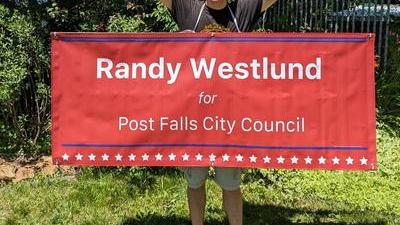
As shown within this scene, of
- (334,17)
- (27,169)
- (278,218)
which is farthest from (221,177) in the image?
(334,17)

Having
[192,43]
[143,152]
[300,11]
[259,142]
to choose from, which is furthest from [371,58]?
[300,11]

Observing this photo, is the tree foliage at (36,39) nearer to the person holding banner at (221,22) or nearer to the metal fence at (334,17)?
the metal fence at (334,17)

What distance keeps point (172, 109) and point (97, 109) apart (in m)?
0.49

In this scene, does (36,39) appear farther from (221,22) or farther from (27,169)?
(221,22)

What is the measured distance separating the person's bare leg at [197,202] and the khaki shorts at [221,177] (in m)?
0.04

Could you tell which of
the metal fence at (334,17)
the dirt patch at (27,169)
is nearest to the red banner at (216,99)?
the dirt patch at (27,169)

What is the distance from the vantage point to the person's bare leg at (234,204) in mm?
4047

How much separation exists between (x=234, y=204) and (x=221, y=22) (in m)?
1.21

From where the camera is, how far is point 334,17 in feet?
32.2

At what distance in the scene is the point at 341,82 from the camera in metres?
3.76

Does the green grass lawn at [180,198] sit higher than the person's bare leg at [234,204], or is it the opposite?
the person's bare leg at [234,204]

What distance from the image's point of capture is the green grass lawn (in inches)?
201

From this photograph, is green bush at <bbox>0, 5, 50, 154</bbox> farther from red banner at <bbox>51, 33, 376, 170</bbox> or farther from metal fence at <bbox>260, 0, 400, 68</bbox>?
metal fence at <bbox>260, 0, 400, 68</bbox>

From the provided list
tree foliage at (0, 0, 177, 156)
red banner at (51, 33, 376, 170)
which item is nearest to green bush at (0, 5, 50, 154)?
tree foliage at (0, 0, 177, 156)
